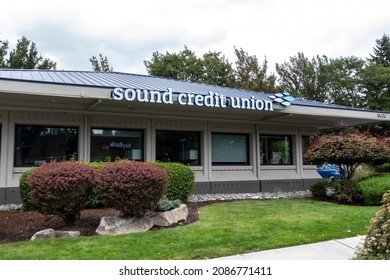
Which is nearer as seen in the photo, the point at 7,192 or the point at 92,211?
the point at 92,211

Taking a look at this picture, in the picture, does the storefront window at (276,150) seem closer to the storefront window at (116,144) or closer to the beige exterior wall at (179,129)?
the beige exterior wall at (179,129)

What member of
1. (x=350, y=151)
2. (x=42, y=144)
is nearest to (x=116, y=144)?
(x=42, y=144)

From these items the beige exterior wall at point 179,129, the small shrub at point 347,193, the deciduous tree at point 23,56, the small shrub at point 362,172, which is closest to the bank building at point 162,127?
the beige exterior wall at point 179,129

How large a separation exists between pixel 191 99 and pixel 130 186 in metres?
5.01

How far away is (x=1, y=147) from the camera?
1095 centimetres

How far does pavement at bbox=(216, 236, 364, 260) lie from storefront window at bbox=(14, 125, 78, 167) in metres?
8.55

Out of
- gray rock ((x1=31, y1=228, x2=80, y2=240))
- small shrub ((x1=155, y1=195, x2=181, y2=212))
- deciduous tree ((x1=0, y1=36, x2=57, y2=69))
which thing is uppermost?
deciduous tree ((x1=0, y1=36, x2=57, y2=69))

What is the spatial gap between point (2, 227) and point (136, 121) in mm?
6286

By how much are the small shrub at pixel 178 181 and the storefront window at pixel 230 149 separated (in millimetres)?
3497

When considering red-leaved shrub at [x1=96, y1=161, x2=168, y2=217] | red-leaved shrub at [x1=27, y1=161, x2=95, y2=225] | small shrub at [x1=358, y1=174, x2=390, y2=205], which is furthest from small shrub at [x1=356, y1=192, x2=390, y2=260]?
small shrub at [x1=358, y1=174, x2=390, y2=205]

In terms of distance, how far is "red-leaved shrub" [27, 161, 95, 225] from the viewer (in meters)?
6.75

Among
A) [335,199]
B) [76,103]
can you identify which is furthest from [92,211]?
[335,199]

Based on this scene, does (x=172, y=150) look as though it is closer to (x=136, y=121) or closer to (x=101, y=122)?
(x=136, y=121)

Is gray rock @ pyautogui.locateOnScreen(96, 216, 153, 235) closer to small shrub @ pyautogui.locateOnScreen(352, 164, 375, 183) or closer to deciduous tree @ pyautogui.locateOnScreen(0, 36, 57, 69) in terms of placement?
small shrub @ pyautogui.locateOnScreen(352, 164, 375, 183)
